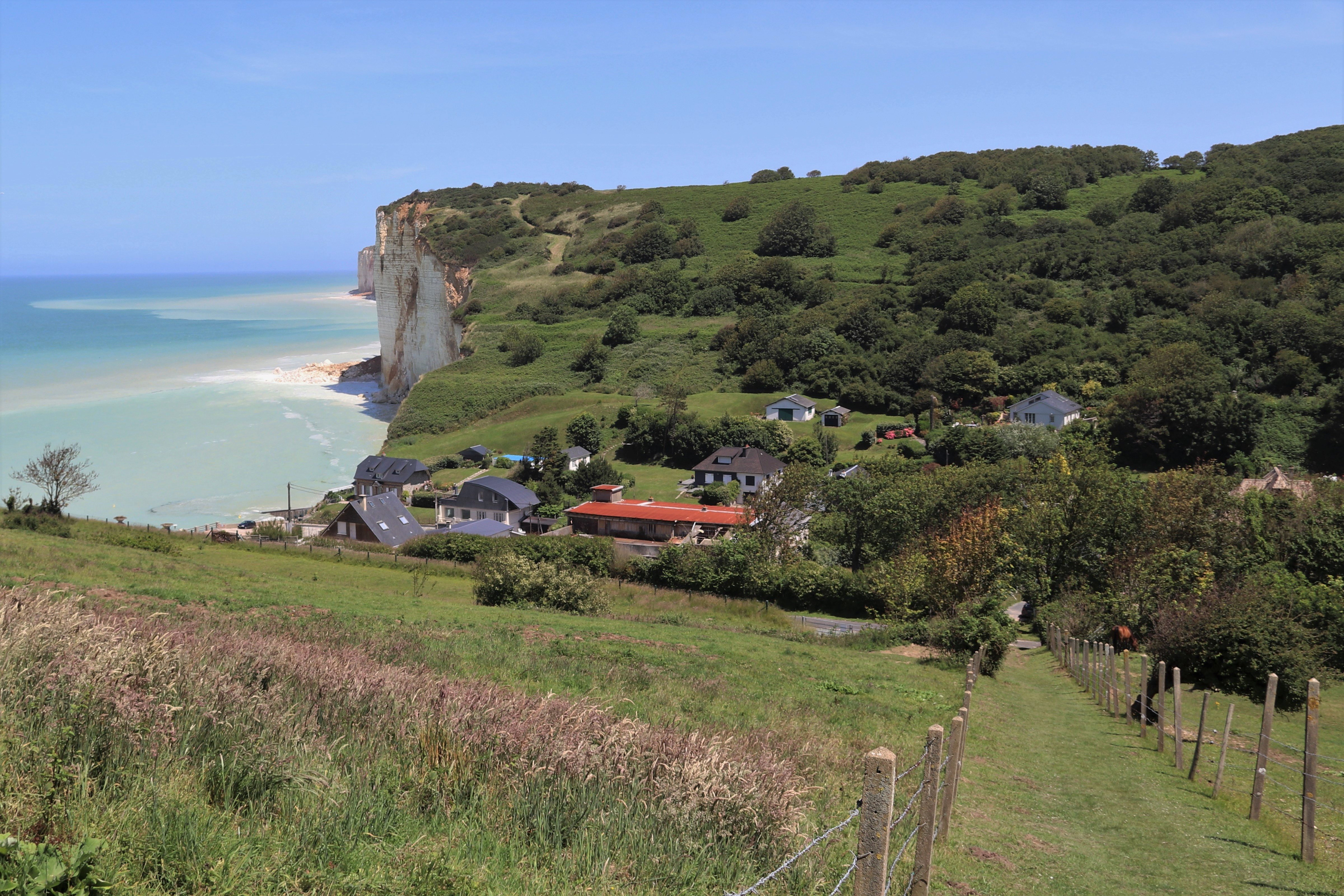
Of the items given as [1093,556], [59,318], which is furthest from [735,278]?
[59,318]

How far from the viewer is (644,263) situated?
4149 inches

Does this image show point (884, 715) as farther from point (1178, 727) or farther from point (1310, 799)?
point (1310, 799)

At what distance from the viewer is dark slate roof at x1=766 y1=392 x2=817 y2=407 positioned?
6512cm

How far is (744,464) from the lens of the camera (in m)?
52.7

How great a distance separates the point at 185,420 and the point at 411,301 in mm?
29195

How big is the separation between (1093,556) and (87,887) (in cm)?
2941

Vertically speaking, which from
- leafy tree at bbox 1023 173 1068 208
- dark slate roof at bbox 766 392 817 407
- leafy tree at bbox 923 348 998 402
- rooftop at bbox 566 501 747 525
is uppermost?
leafy tree at bbox 1023 173 1068 208

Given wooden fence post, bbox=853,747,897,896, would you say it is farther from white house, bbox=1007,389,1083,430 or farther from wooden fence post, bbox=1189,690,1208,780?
white house, bbox=1007,389,1083,430

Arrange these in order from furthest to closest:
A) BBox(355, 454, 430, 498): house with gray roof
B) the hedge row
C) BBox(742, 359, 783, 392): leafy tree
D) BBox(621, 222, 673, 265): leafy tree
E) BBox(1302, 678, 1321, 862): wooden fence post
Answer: BBox(621, 222, 673, 265): leafy tree → BBox(742, 359, 783, 392): leafy tree → BBox(355, 454, 430, 498): house with gray roof → the hedge row → BBox(1302, 678, 1321, 862): wooden fence post

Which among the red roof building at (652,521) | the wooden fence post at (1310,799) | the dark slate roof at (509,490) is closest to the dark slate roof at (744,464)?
the red roof building at (652,521)

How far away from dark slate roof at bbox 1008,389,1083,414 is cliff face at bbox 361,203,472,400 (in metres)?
56.7

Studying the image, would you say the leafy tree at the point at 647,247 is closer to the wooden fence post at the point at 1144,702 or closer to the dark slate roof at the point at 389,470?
the dark slate roof at the point at 389,470

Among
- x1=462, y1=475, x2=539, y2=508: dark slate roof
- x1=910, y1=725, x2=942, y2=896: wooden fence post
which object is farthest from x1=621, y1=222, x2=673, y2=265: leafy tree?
x1=910, y1=725, x2=942, y2=896: wooden fence post

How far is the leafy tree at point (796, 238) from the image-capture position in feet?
343
